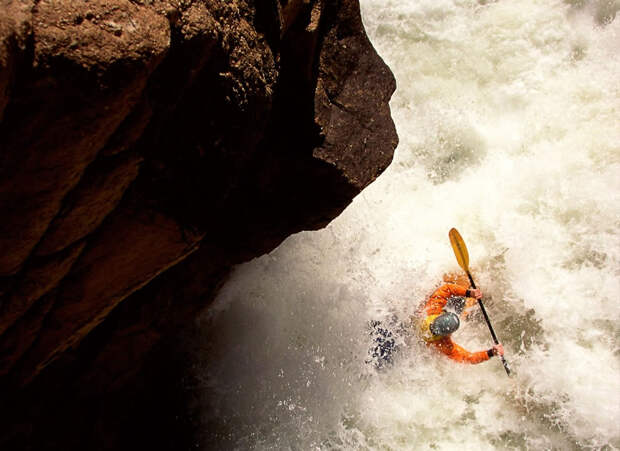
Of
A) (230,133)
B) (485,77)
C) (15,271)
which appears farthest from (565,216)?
(15,271)

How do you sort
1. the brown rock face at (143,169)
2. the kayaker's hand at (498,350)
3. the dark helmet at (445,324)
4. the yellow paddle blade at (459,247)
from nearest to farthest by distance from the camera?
the brown rock face at (143,169) < the dark helmet at (445,324) < the kayaker's hand at (498,350) < the yellow paddle blade at (459,247)

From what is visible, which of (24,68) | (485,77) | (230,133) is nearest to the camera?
(24,68)

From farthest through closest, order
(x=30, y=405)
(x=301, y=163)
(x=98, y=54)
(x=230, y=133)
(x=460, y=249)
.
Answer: (x=460, y=249) < (x=301, y=163) < (x=30, y=405) < (x=230, y=133) < (x=98, y=54)

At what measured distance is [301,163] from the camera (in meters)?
3.46

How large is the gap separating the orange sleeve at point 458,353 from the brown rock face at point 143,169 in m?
1.69

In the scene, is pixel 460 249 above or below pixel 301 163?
below

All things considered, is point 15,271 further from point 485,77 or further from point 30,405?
point 485,77

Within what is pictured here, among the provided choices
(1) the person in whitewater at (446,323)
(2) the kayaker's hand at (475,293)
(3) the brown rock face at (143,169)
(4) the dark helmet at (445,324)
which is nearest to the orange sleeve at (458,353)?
(1) the person in whitewater at (446,323)

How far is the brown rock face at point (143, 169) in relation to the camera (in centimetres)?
197

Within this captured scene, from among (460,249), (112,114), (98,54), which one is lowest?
(460,249)

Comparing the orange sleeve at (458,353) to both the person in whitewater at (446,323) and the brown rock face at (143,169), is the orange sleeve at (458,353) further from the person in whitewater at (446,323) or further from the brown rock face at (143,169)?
the brown rock face at (143,169)

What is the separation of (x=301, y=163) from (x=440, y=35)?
3.91m

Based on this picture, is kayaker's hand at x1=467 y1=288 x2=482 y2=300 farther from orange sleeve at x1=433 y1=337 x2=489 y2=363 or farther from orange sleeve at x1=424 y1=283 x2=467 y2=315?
orange sleeve at x1=433 y1=337 x2=489 y2=363

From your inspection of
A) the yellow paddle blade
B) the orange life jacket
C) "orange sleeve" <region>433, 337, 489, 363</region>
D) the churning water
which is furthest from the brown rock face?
"orange sleeve" <region>433, 337, 489, 363</region>
